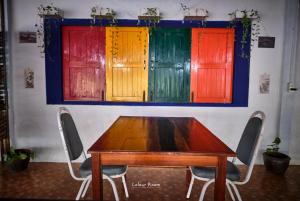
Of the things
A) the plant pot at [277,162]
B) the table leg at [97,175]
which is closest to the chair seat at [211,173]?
the table leg at [97,175]

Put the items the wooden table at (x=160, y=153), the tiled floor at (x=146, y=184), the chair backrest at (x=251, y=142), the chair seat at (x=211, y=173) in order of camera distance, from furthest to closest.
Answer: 1. the tiled floor at (x=146, y=184)
2. the chair seat at (x=211, y=173)
3. the chair backrest at (x=251, y=142)
4. the wooden table at (x=160, y=153)

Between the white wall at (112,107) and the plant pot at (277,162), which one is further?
the white wall at (112,107)

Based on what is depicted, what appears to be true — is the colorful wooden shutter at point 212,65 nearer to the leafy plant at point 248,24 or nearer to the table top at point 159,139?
the leafy plant at point 248,24

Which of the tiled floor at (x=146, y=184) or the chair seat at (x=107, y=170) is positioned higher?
the chair seat at (x=107, y=170)

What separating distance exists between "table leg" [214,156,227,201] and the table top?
66 millimetres

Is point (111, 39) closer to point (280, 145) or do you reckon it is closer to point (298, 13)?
point (298, 13)

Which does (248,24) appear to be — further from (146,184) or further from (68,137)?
(68,137)

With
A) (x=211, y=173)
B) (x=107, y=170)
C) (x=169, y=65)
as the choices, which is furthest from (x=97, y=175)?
(x=169, y=65)

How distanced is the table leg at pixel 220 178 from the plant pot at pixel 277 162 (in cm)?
196

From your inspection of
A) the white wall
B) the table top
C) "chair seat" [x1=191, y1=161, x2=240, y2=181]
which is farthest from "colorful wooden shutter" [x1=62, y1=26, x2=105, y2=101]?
"chair seat" [x1=191, y1=161, x2=240, y2=181]

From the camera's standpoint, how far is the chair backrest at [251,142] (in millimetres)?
2004

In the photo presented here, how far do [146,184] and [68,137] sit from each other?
1.28 metres

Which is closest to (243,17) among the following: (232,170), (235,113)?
(235,113)

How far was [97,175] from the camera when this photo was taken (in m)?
1.73
